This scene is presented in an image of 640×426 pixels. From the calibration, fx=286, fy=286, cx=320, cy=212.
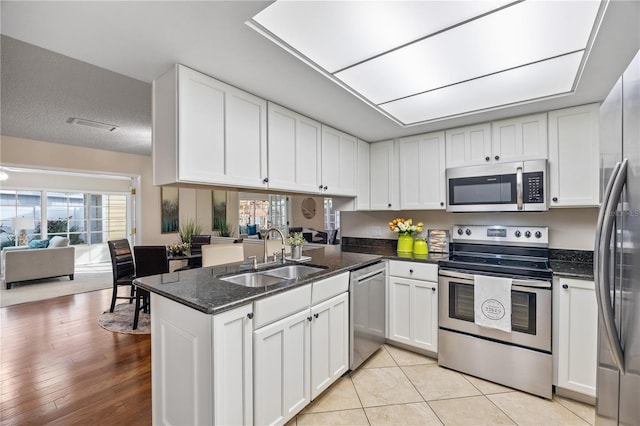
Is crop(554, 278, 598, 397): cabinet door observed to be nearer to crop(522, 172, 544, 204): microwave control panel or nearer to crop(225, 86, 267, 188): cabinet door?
crop(522, 172, 544, 204): microwave control panel

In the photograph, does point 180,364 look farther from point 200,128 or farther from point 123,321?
point 123,321

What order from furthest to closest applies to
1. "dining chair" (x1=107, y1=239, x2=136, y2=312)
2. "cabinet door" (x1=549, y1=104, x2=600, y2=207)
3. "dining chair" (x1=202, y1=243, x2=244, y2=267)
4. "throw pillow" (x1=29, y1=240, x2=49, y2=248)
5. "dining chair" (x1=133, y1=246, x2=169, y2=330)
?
"throw pillow" (x1=29, y1=240, x2=49, y2=248) < "dining chair" (x1=107, y1=239, x2=136, y2=312) < "dining chair" (x1=133, y1=246, x2=169, y2=330) < "dining chair" (x1=202, y1=243, x2=244, y2=267) < "cabinet door" (x1=549, y1=104, x2=600, y2=207)

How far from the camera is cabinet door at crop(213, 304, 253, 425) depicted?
4.32 ft

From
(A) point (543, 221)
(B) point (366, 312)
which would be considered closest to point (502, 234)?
(A) point (543, 221)

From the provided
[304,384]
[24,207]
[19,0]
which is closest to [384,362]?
[304,384]

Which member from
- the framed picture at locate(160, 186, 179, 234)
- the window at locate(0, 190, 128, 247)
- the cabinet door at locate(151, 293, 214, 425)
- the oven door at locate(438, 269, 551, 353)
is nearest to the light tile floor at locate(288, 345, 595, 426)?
the oven door at locate(438, 269, 551, 353)

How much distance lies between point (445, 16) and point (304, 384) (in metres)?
2.18

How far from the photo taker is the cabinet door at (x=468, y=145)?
8.93ft

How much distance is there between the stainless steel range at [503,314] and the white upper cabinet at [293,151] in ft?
4.73

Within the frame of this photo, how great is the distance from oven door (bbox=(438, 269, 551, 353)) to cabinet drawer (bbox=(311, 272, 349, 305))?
0.92 metres

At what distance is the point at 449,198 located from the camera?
287 centimetres

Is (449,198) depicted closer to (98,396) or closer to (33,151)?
(98,396)

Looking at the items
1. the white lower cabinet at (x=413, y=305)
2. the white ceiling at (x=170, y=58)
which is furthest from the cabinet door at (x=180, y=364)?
the white lower cabinet at (x=413, y=305)

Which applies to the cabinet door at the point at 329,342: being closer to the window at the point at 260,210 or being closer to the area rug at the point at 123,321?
the area rug at the point at 123,321
